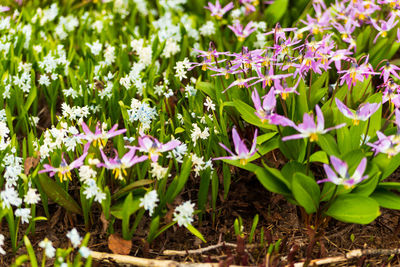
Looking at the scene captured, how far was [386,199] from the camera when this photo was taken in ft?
6.82

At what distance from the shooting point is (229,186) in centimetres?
239

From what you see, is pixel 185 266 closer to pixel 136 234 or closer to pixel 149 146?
pixel 136 234

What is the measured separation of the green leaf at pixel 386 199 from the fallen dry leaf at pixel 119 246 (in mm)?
1083

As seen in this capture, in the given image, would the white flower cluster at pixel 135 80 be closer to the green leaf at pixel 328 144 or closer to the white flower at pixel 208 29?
the white flower at pixel 208 29

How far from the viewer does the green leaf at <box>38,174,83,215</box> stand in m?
2.04

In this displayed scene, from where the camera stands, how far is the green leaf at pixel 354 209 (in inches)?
74.6

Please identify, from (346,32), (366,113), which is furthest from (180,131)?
(346,32)

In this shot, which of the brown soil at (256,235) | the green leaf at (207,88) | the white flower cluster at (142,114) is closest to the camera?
the brown soil at (256,235)

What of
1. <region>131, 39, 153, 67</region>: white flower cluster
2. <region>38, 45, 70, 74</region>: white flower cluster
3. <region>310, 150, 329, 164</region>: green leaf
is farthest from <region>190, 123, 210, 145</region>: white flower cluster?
<region>38, 45, 70, 74</region>: white flower cluster

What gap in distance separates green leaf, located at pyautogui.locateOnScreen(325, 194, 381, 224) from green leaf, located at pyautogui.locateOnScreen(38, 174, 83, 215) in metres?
1.10

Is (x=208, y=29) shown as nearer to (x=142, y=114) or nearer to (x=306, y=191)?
(x=142, y=114)

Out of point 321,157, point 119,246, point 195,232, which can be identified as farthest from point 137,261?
point 321,157

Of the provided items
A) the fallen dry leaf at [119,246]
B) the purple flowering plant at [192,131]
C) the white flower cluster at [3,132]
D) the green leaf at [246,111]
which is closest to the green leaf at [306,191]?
the purple flowering plant at [192,131]

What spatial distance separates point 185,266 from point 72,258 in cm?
50
